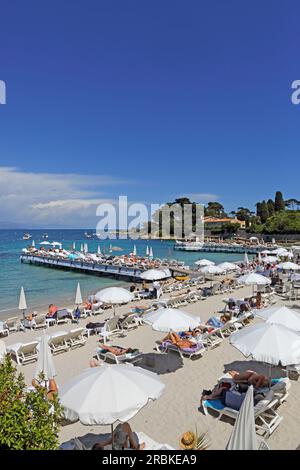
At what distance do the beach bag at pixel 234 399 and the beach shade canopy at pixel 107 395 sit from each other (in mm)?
1810

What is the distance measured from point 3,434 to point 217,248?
60.6 metres

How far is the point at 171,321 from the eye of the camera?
7809 millimetres

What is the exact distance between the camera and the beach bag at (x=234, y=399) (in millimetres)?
5668

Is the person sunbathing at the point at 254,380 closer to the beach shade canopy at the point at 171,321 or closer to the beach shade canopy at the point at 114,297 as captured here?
the beach shade canopy at the point at 171,321

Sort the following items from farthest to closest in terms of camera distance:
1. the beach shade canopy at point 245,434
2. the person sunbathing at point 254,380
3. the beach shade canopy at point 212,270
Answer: the beach shade canopy at point 212,270
the person sunbathing at point 254,380
the beach shade canopy at point 245,434

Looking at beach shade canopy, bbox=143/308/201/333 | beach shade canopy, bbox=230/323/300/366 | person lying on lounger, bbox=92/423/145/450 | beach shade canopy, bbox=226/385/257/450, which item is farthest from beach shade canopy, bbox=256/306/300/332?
beach shade canopy, bbox=226/385/257/450

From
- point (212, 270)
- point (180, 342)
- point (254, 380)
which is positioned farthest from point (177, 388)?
point (212, 270)

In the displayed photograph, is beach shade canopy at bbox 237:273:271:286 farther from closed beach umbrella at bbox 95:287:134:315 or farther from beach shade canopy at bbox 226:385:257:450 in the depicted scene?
beach shade canopy at bbox 226:385:257:450

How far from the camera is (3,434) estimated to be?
3.12 meters

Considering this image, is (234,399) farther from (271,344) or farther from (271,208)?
(271,208)

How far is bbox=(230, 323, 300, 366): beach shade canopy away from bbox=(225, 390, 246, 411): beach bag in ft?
2.19

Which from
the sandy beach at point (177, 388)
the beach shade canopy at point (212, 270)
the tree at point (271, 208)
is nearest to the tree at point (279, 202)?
the tree at point (271, 208)
